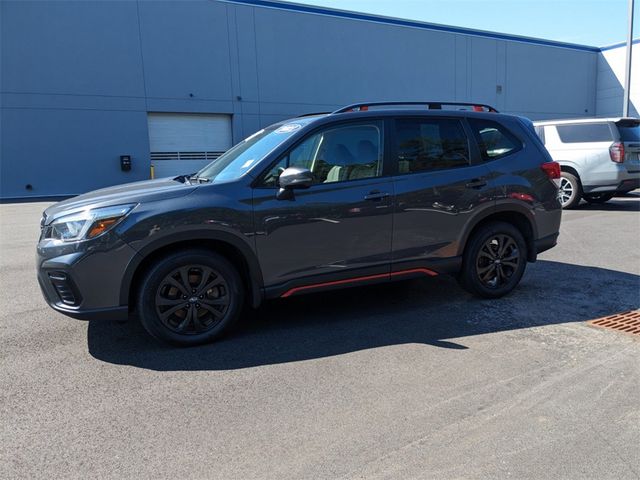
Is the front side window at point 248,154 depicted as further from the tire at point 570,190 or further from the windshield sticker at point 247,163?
the tire at point 570,190

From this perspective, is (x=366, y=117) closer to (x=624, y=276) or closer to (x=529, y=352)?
(x=529, y=352)

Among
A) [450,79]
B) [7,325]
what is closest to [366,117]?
[7,325]

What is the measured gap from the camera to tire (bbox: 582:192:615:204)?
1276 cm

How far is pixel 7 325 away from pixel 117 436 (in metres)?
2.55

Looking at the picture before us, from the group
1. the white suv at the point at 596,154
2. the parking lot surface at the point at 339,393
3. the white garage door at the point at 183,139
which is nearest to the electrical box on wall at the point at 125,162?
the white garage door at the point at 183,139

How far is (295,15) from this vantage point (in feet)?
79.9

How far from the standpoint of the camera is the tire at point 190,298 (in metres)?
4.02

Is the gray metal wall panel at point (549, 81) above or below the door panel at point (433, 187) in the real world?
above

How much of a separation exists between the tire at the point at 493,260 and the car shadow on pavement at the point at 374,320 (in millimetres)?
156

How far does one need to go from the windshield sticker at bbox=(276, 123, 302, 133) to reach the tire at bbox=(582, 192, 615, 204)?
33.5ft

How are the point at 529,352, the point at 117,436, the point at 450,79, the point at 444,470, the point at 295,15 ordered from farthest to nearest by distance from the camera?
the point at 450,79, the point at 295,15, the point at 529,352, the point at 117,436, the point at 444,470

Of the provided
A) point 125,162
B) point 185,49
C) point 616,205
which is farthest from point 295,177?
point 185,49

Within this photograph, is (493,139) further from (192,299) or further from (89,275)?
(89,275)

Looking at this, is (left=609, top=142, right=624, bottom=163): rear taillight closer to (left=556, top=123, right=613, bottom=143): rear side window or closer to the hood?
(left=556, top=123, right=613, bottom=143): rear side window
